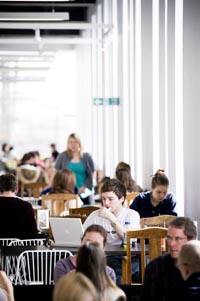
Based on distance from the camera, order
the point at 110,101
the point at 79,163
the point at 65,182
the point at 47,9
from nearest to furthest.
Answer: the point at 65,182, the point at 79,163, the point at 110,101, the point at 47,9

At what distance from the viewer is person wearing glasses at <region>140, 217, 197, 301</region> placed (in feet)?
15.7

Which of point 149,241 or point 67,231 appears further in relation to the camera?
point 67,231

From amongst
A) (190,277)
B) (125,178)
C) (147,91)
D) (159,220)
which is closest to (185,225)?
(190,277)

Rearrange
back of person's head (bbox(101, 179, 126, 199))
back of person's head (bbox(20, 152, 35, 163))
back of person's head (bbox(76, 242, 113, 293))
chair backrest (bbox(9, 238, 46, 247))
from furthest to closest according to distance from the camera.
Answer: back of person's head (bbox(20, 152, 35, 163)) → chair backrest (bbox(9, 238, 46, 247)) → back of person's head (bbox(101, 179, 126, 199)) → back of person's head (bbox(76, 242, 113, 293))

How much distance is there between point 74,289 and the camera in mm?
3139

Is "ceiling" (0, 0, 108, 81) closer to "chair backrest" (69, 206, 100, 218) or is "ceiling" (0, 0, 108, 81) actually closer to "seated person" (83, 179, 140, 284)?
"chair backrest" (69, 206, 100, 218)

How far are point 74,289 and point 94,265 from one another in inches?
31.3

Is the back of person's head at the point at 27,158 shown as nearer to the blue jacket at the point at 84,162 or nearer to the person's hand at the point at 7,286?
the blue jacket at the point at 84,162

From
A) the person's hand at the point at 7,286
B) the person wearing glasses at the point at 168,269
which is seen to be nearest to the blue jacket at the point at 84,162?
the person wearing glasses at the point at 168,269

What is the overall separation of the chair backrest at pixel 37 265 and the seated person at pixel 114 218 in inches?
17.9

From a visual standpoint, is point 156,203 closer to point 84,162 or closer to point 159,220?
point 159,220

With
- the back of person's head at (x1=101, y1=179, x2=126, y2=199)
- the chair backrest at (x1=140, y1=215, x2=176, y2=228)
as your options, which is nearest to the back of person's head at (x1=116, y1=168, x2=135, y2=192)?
the chair backrest at (x1=140, y1=215, x2=176, y2=228)

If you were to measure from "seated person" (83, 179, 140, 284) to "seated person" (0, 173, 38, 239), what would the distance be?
0.64m

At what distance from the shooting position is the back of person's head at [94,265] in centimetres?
391
